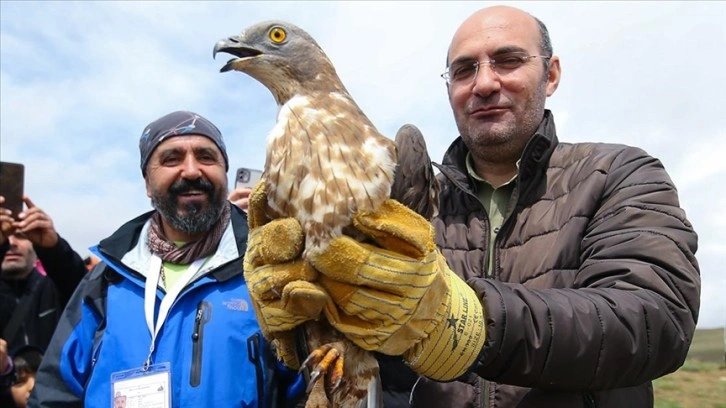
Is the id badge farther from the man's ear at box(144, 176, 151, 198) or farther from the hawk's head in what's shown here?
the hawk's head

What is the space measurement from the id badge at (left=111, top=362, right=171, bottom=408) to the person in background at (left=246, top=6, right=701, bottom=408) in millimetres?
1453

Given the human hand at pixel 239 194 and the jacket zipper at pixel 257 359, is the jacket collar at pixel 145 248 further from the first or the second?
the human hand at pixel 239 194

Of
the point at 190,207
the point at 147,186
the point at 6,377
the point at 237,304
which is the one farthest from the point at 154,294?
the point at 6,377

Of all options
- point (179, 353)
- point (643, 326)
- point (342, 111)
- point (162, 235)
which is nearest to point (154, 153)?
point (162, 235)

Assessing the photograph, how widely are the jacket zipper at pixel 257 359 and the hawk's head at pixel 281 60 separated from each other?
1467 millimetres

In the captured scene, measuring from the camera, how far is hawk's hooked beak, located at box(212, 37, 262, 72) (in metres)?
3.15

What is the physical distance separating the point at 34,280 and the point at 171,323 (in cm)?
308

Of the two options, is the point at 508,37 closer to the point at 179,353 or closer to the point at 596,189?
the point at 596,189

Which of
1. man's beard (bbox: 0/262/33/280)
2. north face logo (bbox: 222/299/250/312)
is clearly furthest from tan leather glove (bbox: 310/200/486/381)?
man's beard (bbox: 0/262/33/280)

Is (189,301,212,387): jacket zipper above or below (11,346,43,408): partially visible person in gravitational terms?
above

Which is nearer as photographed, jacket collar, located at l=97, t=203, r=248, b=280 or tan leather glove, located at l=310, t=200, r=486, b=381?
tan leather glove, located at l=310, t=200, r=486, b=381

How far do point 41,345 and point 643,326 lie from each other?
17.2ft

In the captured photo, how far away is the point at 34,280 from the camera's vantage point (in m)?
6.07

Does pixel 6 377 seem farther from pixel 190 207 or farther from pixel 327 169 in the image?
pixel 327 169
